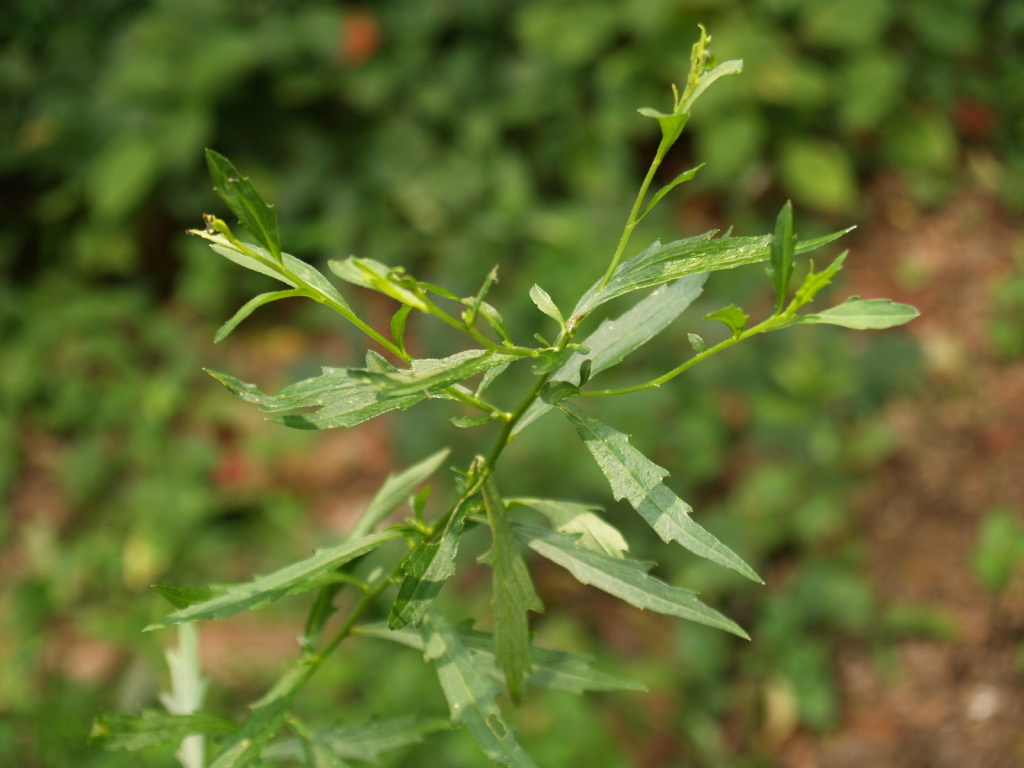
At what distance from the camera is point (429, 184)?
362 centimetres

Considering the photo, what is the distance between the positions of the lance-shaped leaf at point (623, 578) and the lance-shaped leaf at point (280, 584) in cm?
15

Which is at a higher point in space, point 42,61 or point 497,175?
point 42,61

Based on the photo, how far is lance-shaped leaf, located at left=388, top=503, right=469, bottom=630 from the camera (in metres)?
0.74

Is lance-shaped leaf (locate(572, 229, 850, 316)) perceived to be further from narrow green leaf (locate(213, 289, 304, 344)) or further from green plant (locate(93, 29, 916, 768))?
narrow green leaf (locate(213, 289, 304, 344))

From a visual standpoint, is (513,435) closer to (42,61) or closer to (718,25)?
(718,25)

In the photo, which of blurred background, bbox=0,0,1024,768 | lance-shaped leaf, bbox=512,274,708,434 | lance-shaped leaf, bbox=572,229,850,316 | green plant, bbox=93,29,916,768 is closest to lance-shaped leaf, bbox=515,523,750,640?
green plant, bbox=93,29,916,768

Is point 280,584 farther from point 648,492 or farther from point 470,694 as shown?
point 648,492

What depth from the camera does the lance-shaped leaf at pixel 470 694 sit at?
764 millimetres

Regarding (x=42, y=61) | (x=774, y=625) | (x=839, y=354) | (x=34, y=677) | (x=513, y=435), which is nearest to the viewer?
(x=513, y=435)

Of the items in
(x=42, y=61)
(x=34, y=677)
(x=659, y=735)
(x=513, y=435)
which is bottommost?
(x=659, y=735)

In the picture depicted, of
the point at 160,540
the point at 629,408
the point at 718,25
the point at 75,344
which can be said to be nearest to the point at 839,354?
the point at 629,408

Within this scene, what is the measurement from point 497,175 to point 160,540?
1.80m

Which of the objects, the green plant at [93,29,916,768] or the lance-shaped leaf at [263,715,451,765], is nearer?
the green plant at [93,29,916,768]

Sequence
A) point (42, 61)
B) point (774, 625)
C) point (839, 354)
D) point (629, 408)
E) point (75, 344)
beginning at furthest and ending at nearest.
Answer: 1. point (42, 61)
2. point (75, 344)
3. point (839, 354)
4. point (629, 408)
5. point (774, 625)
